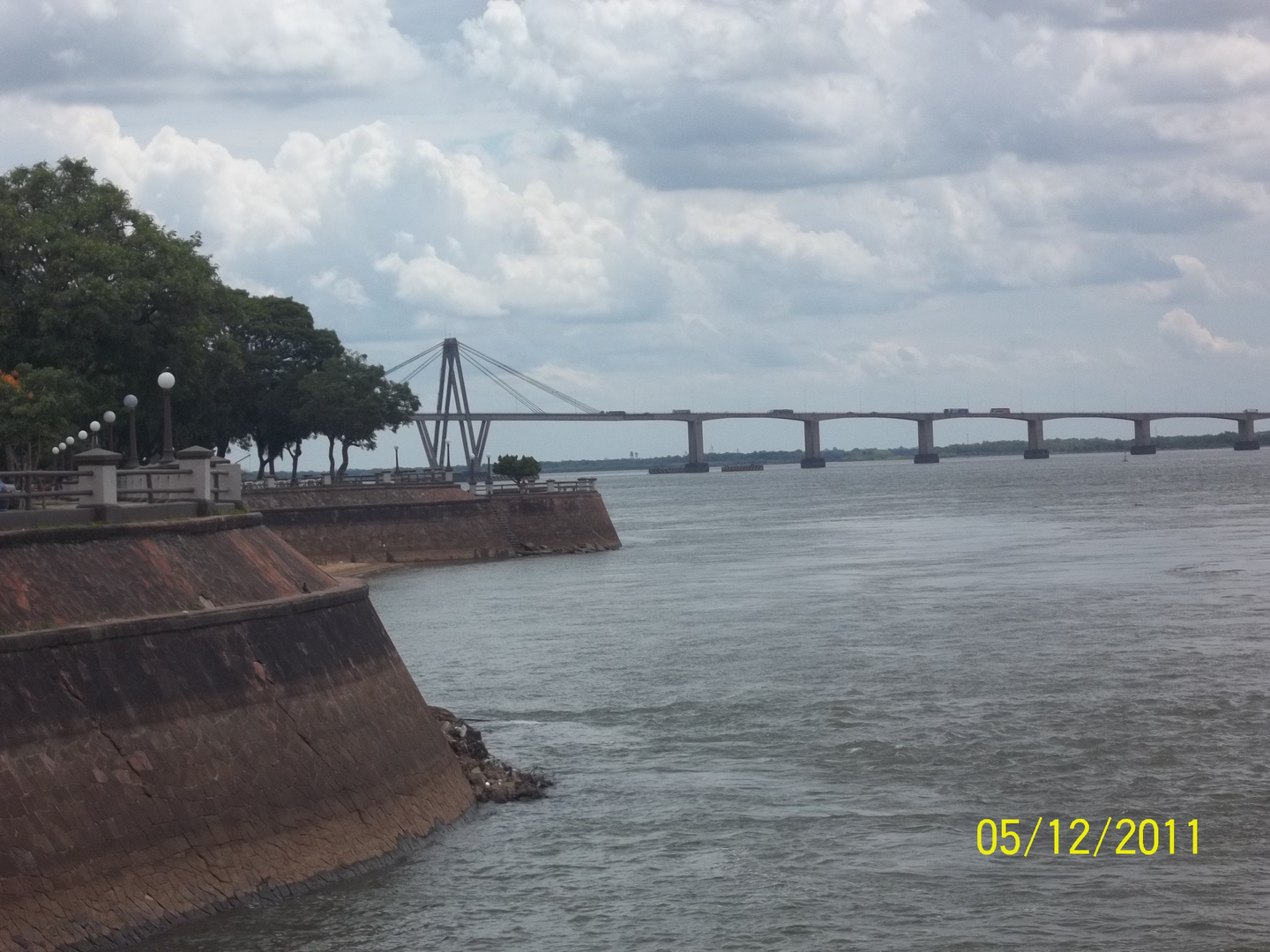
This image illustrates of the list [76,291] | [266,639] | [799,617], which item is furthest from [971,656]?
[76,291]

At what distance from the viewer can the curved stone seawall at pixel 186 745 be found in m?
13.1

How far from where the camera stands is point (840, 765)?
70.2 feet

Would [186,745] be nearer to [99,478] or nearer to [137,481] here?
[99,478]

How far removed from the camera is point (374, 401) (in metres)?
76.9

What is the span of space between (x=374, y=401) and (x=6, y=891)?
214 ft

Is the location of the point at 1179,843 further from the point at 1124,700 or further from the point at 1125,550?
the point at 1125,550

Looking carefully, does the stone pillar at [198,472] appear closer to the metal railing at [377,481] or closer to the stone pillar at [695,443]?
the metal railing at [377,481]

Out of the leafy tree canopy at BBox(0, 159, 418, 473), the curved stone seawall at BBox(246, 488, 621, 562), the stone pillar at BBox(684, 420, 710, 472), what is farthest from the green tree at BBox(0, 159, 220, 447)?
the stone pillar at BBox(684, 420, 710, 472)

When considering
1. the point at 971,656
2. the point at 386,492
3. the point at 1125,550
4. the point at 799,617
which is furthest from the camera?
the point at 386,492

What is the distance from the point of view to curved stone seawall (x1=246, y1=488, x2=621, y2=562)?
60656 mm

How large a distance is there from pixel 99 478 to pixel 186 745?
335 cm

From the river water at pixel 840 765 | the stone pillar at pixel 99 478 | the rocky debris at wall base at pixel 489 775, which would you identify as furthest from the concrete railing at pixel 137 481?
the river water at pixel 840 765

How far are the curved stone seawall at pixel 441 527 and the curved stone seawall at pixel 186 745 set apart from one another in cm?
4124

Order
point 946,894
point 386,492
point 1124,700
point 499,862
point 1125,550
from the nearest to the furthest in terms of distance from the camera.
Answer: point 946,894 < point 499,862 < point 1124,700 < point 1125,550 < point 386,492
